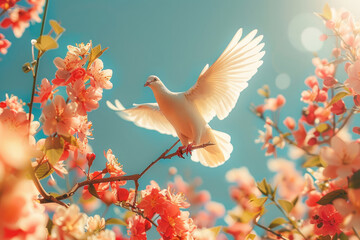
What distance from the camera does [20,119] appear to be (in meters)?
0.77

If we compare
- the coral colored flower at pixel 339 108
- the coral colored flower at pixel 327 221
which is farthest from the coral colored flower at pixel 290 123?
the coral colored flower at pixel 327 221

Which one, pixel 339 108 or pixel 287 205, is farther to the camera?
pixel 339 108

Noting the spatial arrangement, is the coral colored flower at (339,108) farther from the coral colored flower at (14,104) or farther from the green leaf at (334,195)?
→ the coral colored flower at (14,104)

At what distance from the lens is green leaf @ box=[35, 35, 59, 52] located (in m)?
0.70

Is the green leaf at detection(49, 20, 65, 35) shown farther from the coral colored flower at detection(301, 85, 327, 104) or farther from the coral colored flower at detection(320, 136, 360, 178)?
the coral colored flower at detection(301, 85, 327, 104)

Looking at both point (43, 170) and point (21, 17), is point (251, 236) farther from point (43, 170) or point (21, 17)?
point (21, 17)

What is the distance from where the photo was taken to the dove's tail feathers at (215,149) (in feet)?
5.69

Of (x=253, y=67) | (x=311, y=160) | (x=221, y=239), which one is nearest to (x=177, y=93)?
(x=253, y=67)

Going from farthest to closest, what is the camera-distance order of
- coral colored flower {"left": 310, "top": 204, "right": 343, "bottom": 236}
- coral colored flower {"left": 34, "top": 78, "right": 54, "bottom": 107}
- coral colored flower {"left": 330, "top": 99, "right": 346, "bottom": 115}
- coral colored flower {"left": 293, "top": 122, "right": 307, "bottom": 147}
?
coral colored flower {"left": 293, "top": 122, "right": 307, "bottom": 147}
coral colored flower {"left": 330, "top": 99, "right": 346, "bottom": 115}
coral colored flower {"left": 310, "top": 204, "right": 343, "bottom": 236}
coral colored flower {"left": 34, "top": 78, "right": 54, "bottom": 107}

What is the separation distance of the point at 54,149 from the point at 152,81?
103 centimetres

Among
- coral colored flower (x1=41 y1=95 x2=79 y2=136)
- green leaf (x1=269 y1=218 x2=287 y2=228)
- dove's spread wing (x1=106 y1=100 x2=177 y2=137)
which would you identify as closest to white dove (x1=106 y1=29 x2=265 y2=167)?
dove's spread wing (x1=106 y1=100 x2=177 y2=137)

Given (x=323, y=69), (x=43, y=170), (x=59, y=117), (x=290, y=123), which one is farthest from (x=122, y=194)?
(x=290, y=123)

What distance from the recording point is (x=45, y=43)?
71 cm

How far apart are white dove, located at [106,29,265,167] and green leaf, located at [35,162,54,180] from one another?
0.66m
